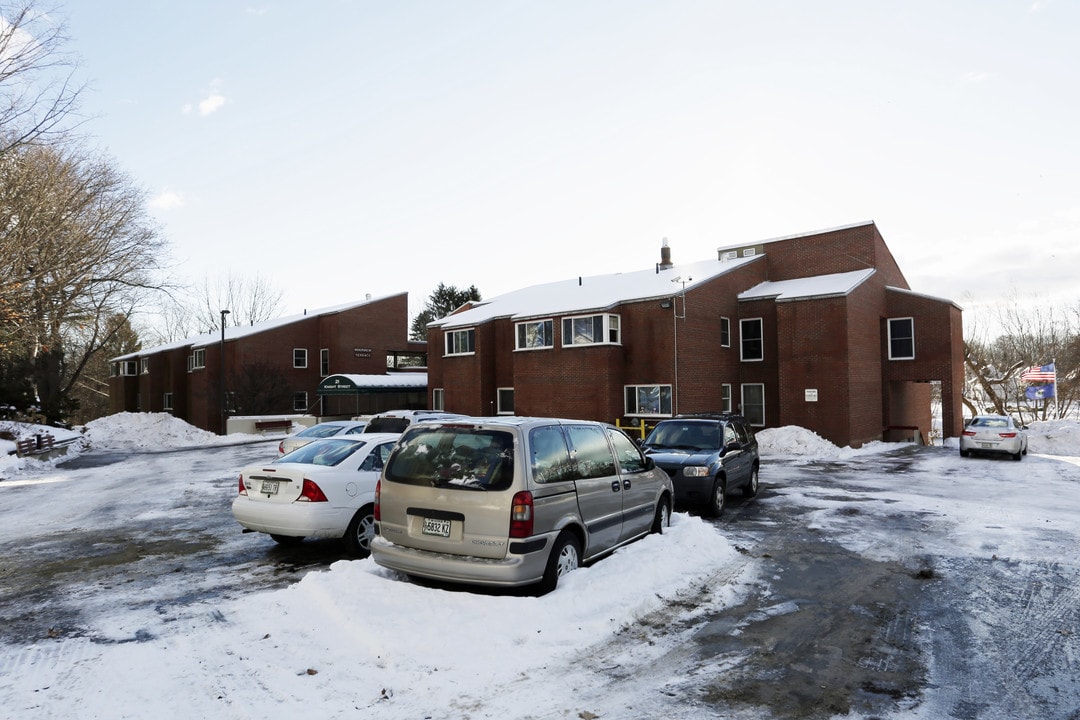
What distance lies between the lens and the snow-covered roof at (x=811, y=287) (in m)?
25.1

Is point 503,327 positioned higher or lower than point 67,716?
higher

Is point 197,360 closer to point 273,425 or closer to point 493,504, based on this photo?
point 273,425

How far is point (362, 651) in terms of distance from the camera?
194 inches

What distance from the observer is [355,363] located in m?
44.9

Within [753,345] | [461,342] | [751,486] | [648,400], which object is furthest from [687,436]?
[461,342]

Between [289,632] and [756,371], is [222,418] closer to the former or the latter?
[756,371]

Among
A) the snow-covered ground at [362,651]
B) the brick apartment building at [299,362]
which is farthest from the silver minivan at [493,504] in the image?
the brick apartment building at [299,362]

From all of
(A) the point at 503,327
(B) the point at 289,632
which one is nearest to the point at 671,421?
(B) the point at 289,632

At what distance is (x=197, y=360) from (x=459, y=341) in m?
21.2

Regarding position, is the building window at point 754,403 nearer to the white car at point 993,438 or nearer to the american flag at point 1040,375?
the white car at point 993,438

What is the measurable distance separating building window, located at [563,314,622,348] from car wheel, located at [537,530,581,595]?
19.7 m

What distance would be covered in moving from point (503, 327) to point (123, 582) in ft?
81.0

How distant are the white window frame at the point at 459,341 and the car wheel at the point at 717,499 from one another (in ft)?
69.9

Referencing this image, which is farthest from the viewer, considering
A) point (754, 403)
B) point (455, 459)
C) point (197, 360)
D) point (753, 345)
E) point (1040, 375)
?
point (197, 360)
